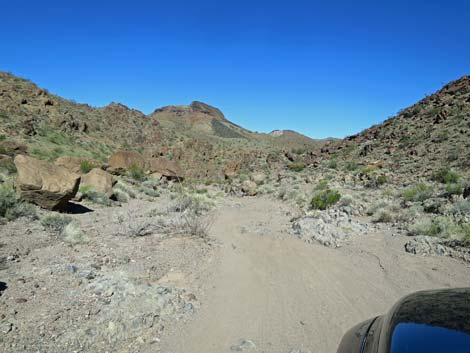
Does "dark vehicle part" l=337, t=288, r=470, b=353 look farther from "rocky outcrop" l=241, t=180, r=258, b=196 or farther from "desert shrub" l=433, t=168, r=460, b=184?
"rocky outcrop" l=241, t=180, r=258, b=196

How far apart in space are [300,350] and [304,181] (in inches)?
757

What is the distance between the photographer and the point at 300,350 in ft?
13.1

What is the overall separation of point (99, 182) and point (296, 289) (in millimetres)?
10891

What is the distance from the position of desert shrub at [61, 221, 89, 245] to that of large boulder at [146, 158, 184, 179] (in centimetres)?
1846

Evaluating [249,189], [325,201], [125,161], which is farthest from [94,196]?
[125,161]

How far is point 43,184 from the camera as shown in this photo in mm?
9672

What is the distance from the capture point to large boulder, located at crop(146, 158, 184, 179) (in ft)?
87.8

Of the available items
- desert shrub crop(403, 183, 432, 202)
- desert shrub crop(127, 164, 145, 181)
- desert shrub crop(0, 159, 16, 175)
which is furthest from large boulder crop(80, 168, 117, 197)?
desert shrub crop(403, 183, 432, 202)

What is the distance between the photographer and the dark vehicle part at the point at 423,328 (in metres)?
1.98

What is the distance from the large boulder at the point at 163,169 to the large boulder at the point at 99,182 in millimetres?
11269

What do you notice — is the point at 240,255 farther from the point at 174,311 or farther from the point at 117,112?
the point at 117,112

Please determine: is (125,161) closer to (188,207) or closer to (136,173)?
(136,173)

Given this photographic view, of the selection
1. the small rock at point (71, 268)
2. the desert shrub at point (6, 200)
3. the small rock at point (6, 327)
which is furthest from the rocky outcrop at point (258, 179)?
the small rock at point (6, 327)

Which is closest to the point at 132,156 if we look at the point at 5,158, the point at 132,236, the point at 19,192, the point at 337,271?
the point at 5,158
